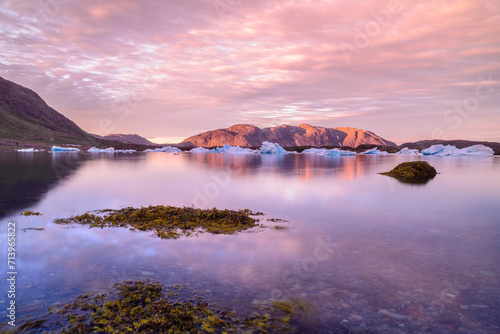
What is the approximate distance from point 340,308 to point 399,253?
3.38 metres

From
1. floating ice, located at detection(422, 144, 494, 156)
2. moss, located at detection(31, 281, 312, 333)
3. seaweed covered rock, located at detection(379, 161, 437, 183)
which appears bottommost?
moss, located at detection(31, 281, 312, 333)

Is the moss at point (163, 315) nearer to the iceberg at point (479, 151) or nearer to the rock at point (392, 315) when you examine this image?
the rock at point (392, 315)

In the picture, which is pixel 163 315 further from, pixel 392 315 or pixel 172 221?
pixel 172 221

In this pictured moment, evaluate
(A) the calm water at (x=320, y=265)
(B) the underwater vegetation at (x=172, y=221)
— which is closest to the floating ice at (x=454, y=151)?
(A) the calm water at (x=320, y=265)

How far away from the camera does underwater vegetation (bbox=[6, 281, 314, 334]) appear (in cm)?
430

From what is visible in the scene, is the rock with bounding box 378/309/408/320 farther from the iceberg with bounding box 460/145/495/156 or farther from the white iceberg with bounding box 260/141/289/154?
the iceberg with bounding box 460/145/495/156

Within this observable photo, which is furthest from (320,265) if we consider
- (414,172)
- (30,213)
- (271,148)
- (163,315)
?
(271,148)

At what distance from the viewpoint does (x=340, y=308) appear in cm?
478

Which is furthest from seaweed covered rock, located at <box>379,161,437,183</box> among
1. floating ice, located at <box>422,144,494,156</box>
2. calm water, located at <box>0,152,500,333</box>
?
floating ice, located at <box>422,144,494,156</box>

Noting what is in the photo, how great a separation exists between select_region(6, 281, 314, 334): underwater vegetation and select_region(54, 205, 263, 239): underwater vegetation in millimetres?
3704

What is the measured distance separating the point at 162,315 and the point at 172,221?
19.7 feet

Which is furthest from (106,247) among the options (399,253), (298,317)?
(399,253)

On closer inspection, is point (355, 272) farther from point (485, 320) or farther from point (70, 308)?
point (70, 308)

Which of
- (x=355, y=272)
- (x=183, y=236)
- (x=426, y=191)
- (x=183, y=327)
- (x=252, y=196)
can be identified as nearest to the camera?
(x=183, y=327)
